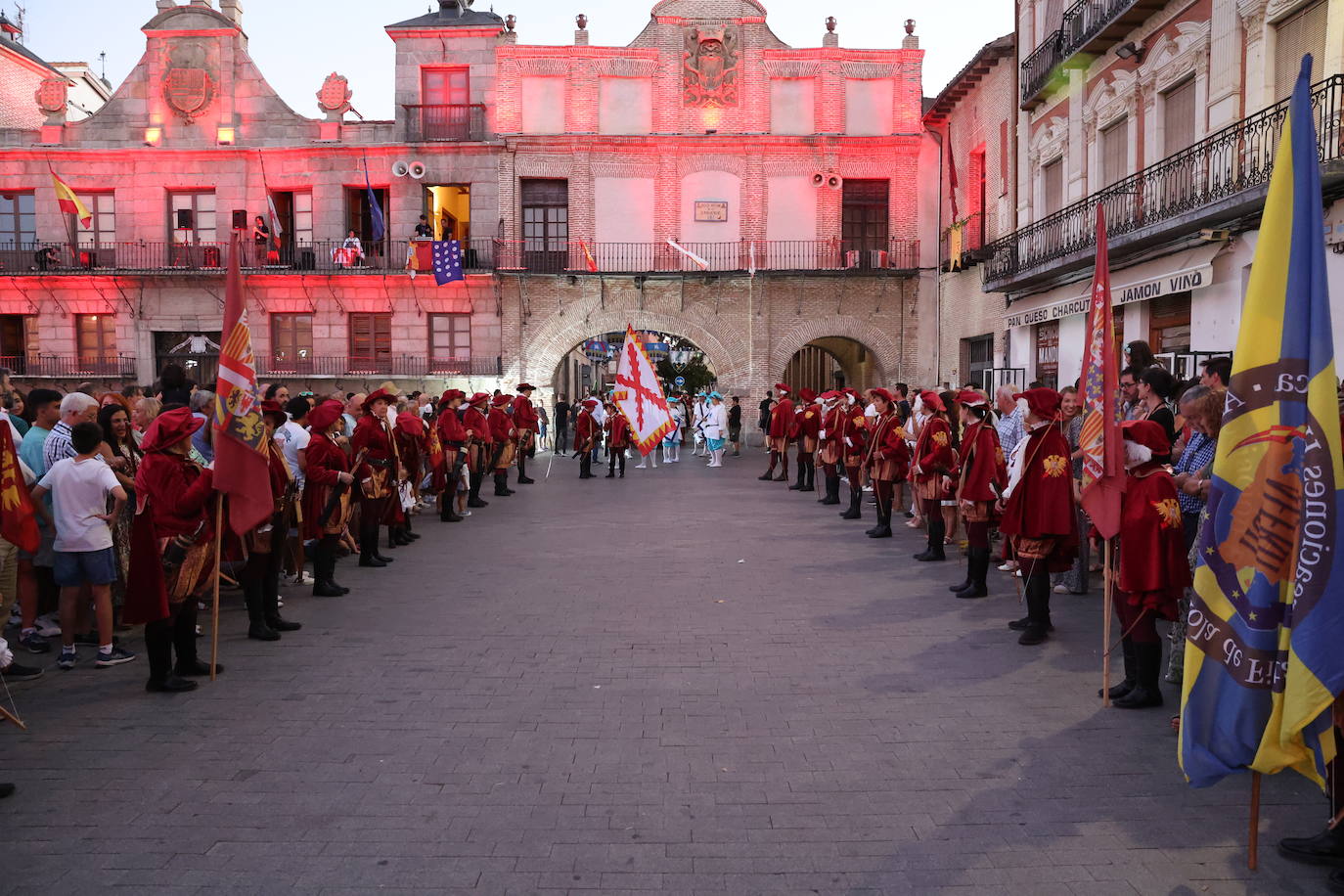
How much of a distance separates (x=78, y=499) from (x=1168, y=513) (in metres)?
6.98

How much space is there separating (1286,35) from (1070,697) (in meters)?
11.3

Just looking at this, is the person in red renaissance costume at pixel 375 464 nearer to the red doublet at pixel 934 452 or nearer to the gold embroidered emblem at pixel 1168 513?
the red doublet at pixel 934 452

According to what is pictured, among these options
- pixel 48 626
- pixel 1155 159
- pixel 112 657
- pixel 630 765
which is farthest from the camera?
pixel 1155 159

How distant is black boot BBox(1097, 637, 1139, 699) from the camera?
6070mm

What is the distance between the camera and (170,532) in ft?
21.1

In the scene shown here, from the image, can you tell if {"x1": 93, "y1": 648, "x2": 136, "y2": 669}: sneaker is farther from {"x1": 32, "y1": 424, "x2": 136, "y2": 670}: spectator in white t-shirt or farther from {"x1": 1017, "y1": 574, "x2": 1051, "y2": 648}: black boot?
{"x1": 1017, "y1": 574, "x2": 1051, "y2": 648}: black boot

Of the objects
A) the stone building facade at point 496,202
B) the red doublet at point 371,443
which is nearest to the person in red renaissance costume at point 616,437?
the stone building facade at point 496,202

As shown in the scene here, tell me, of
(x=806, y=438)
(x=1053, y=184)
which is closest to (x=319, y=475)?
(x=806, y=438)

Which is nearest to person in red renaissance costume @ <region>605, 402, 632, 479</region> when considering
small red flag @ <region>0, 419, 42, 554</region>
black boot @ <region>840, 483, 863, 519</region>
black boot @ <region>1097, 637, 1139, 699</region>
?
black boot @ <region>840, 483, 863, 519</region>

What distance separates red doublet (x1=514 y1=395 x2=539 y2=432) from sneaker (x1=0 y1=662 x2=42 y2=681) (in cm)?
1311

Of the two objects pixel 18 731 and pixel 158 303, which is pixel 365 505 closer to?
pixel 18 731

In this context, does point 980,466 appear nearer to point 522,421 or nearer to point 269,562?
point 269,562

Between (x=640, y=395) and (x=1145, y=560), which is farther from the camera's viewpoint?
(x=640, y=395)

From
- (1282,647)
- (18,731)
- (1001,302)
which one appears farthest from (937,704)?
(1001,302)
